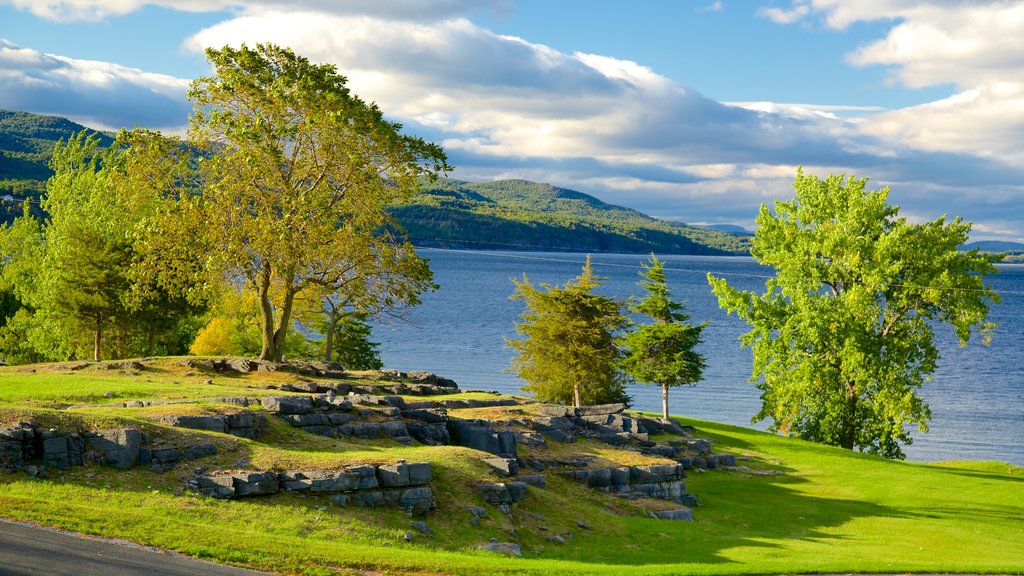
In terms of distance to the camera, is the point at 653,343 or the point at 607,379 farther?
the point at 607,379

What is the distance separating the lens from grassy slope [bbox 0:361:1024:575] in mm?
20094

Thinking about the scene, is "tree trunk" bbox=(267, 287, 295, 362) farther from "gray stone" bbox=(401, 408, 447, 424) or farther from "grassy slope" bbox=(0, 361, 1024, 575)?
"gray stone" bbox=(401, 408, 447, 424)

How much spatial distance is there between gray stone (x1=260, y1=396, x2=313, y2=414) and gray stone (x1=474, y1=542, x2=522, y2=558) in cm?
982

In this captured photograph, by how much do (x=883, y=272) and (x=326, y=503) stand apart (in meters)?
39.6

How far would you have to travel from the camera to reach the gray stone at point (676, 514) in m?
32.5

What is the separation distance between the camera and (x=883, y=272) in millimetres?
51625

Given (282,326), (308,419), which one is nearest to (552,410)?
(282,326)

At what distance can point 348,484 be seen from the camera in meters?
24.2

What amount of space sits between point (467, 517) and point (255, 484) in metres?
6.15

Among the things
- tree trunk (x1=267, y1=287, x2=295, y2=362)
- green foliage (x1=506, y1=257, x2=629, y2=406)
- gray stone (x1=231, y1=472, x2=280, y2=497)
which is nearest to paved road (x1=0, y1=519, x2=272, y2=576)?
gray stone (x1=231, y1=472, x2=280, y2=497)

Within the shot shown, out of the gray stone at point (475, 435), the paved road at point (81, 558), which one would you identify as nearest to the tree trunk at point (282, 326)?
the gray stone at point (475, 435)

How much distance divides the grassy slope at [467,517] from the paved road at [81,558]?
566 millimetres

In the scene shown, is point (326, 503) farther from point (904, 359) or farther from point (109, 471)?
point (904, 359)

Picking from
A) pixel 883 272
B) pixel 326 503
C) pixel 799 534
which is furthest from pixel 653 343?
pixel 326 503
